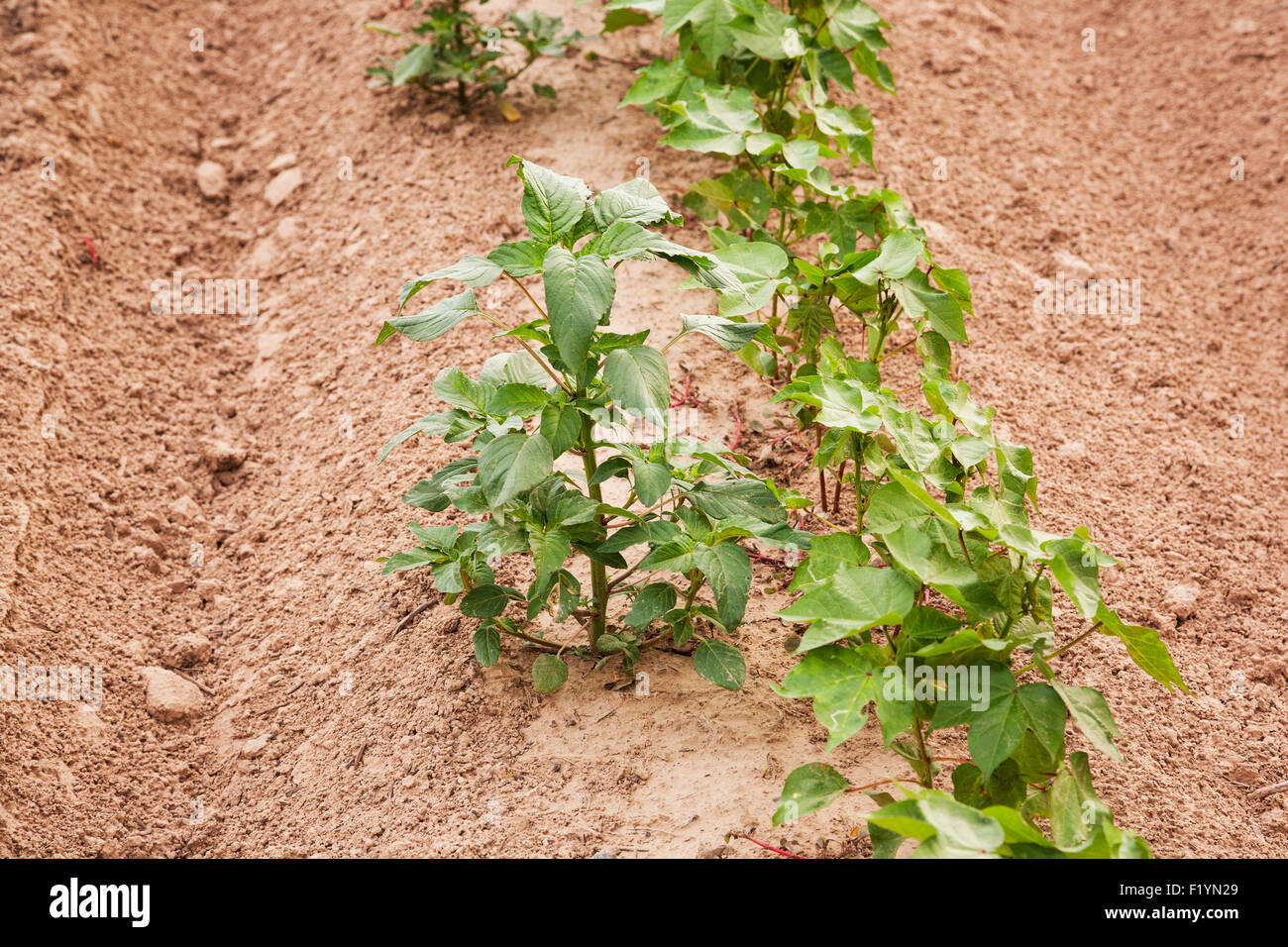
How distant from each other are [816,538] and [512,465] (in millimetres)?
616

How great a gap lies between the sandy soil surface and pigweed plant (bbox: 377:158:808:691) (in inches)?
10.5

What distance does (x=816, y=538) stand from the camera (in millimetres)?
2059

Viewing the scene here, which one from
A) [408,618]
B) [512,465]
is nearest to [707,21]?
[512,465]

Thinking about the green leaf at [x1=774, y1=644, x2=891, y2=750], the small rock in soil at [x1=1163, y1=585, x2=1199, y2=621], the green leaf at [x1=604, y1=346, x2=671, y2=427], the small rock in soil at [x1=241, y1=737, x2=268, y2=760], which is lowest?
the small rock in soil at [x1=241, y1=737, x2=268, y2=760]

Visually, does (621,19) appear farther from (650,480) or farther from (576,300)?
(650,480)

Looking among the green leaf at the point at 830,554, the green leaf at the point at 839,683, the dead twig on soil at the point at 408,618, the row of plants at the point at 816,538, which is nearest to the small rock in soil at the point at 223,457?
the dead twig on soil at the point at 408,618

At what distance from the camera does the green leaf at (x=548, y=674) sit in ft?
7.52

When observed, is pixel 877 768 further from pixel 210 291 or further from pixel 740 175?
pixel 210 291

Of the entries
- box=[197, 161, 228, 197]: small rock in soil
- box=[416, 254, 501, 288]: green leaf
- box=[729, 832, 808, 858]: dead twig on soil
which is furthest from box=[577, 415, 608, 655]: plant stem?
box=[197, 161, 228, 197]: small rock in soil

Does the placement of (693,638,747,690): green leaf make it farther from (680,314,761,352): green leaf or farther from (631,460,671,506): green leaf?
(680,314,761,352): green leaf

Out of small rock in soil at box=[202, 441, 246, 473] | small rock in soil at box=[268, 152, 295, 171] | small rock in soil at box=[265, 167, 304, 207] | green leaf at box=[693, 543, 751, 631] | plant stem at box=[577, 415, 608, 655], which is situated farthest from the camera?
small rock in soil at box=[268, 152, 295, 171]

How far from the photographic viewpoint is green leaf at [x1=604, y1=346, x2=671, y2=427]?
74.2 inches

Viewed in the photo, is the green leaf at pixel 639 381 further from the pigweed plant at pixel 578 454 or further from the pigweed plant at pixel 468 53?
the pigweed plant at pixel 468 53

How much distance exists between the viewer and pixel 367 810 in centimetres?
222
